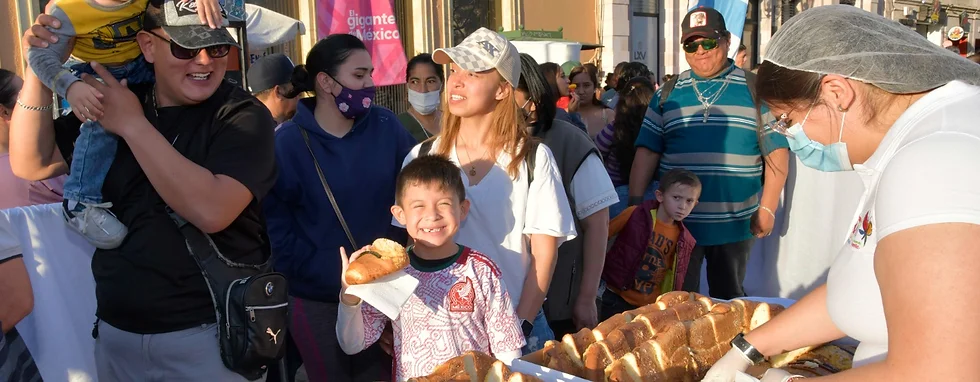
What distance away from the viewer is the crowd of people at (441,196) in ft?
4.84

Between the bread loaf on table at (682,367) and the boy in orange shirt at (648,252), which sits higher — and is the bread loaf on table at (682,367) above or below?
above

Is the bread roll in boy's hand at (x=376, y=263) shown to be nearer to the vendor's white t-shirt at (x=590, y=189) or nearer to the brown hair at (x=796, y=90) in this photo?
the brown hair at (x=796, y=90)

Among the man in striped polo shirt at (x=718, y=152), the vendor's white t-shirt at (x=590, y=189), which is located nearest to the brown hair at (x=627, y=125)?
the man in striped polo shirt at (x=718, y=152)

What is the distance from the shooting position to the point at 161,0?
2303 millimetres

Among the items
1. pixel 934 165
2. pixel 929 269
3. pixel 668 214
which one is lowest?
pixel 668 214

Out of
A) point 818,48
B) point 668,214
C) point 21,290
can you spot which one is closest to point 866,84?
point 818,48

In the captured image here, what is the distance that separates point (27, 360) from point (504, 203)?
62.1 inches

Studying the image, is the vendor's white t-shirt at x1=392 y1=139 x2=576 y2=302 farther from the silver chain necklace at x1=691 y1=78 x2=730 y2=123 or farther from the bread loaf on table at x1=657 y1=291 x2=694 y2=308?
the silver chain necklace at x1=691 y1=78 x2=730 y2=123

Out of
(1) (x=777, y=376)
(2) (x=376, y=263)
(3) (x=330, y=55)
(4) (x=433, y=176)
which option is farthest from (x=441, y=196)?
(3) (x=330, y=55)

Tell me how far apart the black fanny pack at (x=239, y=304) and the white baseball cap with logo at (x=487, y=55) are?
40.0 inches

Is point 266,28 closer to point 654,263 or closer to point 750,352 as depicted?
point 654,263

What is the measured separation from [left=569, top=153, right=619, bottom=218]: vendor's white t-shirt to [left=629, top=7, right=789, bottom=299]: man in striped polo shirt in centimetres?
158

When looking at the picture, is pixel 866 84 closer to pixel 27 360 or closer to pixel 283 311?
pixel 283 311

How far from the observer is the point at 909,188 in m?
1.39
